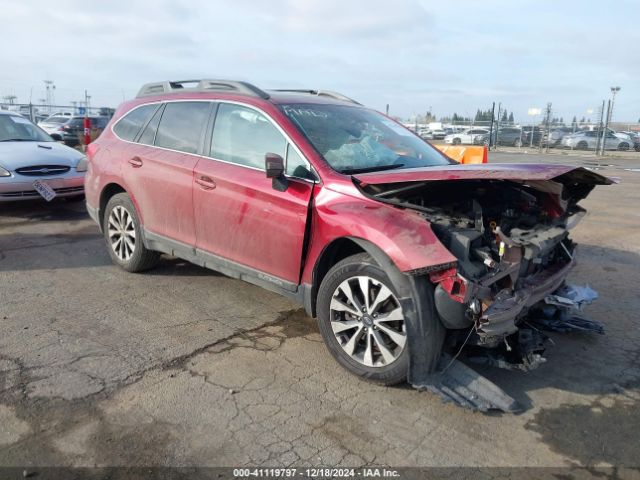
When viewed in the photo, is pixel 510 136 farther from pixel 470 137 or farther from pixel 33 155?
pixel 33 155

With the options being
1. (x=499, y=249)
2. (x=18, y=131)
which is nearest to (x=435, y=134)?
(x=18, y=131)

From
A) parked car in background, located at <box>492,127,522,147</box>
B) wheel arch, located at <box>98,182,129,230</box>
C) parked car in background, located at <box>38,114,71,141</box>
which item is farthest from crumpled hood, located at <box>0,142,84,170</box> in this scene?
parked car in background, located at <box>492,127,522,147</box>

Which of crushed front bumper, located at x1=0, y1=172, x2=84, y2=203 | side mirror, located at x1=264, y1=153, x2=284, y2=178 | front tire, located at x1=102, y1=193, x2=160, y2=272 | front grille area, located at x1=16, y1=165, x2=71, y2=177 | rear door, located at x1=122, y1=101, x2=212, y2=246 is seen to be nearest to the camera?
side mirror, located at x1=264, y1=153, x2=284, y2=178

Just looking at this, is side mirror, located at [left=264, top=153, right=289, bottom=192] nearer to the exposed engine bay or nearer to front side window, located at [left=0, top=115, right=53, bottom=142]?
the exposed engine bay

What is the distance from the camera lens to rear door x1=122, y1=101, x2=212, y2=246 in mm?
4797

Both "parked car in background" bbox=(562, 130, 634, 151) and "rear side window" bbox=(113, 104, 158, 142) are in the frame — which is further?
"parked car in background" bbox=(562, 130, 634, 151)

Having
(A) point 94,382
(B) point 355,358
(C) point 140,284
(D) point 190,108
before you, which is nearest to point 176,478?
(A) point 94,382

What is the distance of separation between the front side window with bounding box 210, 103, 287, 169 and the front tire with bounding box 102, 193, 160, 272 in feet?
4.50

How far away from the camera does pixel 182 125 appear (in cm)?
504

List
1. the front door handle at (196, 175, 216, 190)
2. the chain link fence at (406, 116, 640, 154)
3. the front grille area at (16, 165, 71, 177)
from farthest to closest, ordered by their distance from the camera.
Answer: the chain link fence at (406, 116, 640, 154), the front grille area at (16, 165, 71, 177), the front door handle at (196, 175, 216, 190)

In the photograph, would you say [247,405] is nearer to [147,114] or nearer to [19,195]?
[147,114]

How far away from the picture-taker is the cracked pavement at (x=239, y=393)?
289 cm

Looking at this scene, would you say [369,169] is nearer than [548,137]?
Yes

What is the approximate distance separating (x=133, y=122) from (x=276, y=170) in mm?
2555
